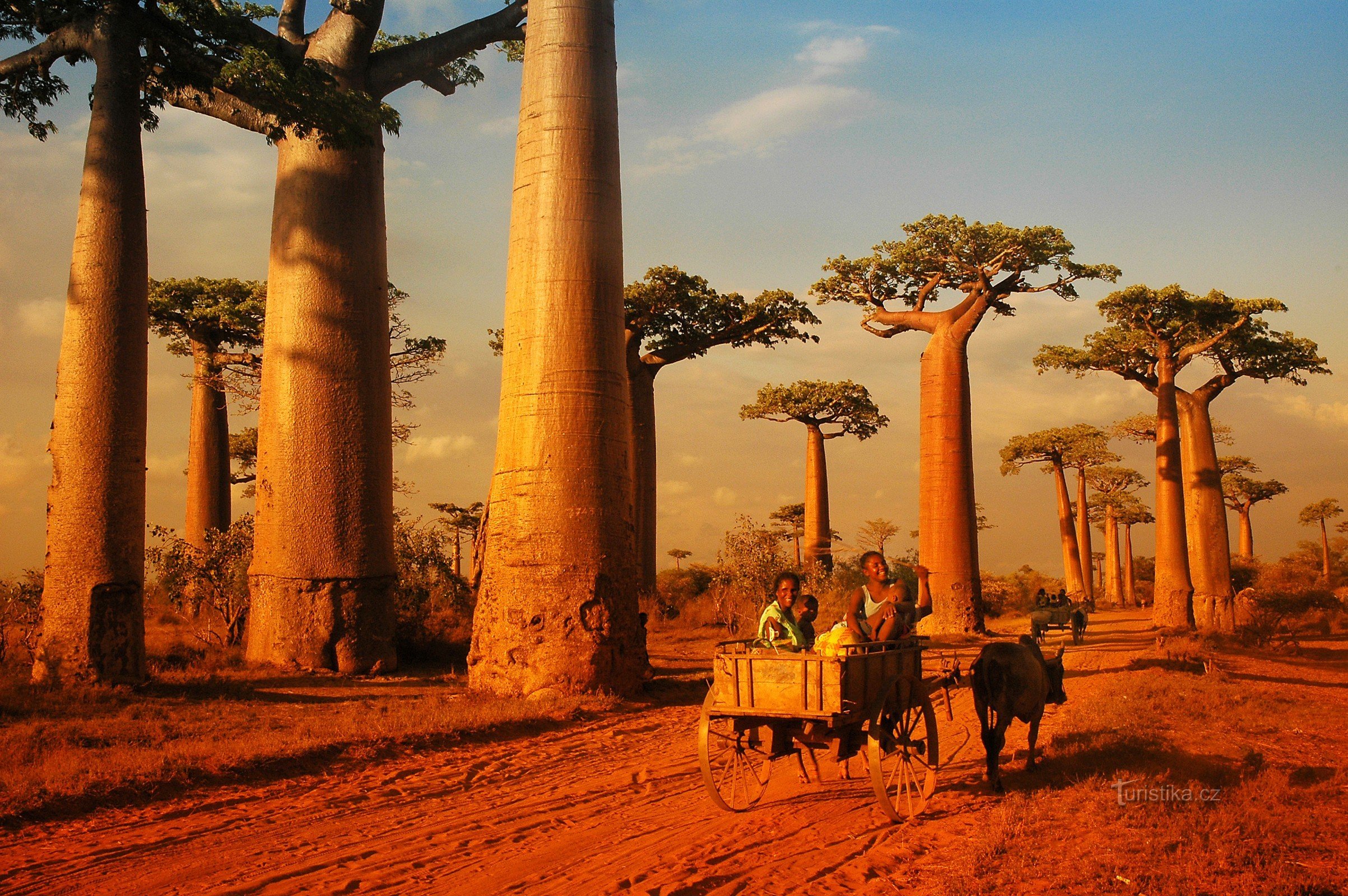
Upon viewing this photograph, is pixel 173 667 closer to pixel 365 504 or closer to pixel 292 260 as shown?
pixel 365 504

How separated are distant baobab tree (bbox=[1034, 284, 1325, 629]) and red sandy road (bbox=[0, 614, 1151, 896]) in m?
13.9

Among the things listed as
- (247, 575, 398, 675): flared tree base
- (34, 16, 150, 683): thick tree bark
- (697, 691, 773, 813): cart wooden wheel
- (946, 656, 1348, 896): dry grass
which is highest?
(34, 16, 150, 683): thick tree bark

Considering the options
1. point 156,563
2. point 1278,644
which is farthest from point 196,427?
point 1278,644

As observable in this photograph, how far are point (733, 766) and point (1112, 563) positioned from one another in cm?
3296

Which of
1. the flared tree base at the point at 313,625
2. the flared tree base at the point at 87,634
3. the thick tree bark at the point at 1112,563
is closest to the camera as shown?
the flared tree base at the point at 87,634

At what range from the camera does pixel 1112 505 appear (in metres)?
33.0

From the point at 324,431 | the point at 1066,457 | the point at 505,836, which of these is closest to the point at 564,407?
the point at 324,431

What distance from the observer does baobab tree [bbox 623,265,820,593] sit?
18953 millimetres

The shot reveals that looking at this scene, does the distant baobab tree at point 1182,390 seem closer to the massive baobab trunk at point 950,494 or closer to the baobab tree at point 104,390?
the massive baobab trunk at point 950,494

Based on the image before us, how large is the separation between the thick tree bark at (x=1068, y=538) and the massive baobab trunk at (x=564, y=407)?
2245cm

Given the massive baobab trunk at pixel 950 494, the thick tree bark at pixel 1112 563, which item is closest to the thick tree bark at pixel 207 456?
the massive baobab trunk at pixel 950 494

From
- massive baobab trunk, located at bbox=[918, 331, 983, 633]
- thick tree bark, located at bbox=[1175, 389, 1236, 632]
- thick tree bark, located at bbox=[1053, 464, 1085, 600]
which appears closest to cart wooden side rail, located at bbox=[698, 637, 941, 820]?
massive baobab trunk, located at bbox=[918, 331, 983, 633]

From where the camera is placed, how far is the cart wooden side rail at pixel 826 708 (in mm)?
4875

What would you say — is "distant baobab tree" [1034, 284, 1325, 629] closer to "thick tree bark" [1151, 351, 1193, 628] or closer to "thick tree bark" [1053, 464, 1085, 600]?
"thick tree bark" [1151, 351, 1193, 628]
